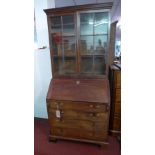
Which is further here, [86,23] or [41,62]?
[41,62]

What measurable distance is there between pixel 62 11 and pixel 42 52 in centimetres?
84

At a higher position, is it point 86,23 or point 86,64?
point 86,23

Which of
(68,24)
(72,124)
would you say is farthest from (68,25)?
(72,124)

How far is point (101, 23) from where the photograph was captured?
1953mm

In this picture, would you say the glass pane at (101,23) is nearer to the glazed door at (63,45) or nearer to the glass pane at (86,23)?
the glass pane at (86,23)

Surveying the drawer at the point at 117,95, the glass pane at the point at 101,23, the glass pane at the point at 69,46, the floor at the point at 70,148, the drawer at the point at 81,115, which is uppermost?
the glass pane at the point at 101,23

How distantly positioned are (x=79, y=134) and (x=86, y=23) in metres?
1.47

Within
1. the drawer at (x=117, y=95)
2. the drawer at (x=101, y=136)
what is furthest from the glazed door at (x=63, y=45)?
the drawer at (x=101, y=136)

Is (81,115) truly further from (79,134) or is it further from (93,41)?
(93,41)

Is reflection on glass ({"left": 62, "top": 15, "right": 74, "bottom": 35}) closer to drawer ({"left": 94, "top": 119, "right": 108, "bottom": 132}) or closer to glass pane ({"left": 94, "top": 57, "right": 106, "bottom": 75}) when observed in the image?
glass pane ({"left": 94, "top": 57, "right": 106, "bottom": 75})

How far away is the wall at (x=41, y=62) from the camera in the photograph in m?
2.46
